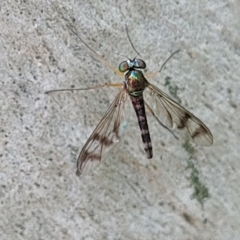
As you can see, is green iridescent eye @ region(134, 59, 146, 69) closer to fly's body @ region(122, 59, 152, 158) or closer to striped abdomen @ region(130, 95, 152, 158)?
fly's body @ region(122, 59, 152, 158)

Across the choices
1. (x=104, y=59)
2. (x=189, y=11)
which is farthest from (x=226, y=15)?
(x=104, y=59)

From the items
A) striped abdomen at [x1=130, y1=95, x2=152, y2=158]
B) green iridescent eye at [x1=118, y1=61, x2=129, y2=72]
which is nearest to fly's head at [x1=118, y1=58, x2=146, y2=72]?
green iridescent eye at [x1=118, y1=61, x2=129, y2=72]

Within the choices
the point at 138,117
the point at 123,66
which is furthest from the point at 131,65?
the point at 138,117

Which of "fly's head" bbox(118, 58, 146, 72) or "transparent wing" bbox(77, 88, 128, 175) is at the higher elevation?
"fly's head" bbox(118, 58, 146, 72)

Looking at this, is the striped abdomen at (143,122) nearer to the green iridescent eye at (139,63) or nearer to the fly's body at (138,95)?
the fly's body at (138,95)

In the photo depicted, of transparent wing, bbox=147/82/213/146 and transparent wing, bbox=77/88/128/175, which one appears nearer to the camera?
transparent wing, bbox=77/88/128/175

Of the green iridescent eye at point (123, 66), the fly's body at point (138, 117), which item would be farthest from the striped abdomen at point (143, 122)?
the green iridescent eye at point (123, 66)
